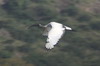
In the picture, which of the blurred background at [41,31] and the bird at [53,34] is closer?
the bird at [53,34]

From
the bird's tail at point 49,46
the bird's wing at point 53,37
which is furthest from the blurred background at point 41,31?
the bird's tail at point 49,46

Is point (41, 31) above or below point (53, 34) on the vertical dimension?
above

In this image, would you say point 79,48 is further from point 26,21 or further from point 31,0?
point 31,0

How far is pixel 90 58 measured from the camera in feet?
167

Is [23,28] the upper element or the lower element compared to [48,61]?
upper

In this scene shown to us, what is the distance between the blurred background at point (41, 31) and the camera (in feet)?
160

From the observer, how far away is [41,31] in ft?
192

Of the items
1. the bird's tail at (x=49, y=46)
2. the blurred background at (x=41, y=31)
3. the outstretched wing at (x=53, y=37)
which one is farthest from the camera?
the blurred background at (x=41, y=31)

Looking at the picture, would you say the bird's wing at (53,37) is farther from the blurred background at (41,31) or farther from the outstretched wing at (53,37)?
the blurred background at (41,31)

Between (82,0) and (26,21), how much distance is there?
14969mm

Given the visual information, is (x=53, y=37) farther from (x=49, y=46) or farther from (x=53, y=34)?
(x=49, y=46)

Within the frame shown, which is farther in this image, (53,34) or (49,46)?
(53,34)

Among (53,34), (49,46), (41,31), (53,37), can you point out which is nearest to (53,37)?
(53,37)

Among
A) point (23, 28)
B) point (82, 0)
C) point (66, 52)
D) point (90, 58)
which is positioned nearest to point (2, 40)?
point (23, 28)
